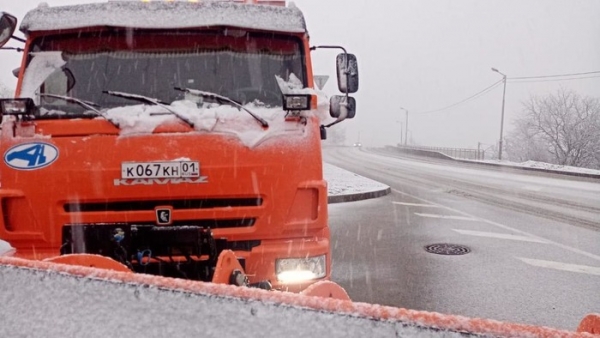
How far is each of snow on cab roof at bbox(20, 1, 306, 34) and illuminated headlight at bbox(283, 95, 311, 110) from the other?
23.8 inches

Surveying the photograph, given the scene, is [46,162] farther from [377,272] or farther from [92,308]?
[377,272]

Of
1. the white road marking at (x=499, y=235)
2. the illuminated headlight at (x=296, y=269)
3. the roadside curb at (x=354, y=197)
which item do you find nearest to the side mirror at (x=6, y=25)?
the illuminated headlight at (x=296, y=269)

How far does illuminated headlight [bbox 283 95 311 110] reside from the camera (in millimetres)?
3340

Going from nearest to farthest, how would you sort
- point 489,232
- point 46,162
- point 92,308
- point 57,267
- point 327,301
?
point 327,301, point 92,308, point 57,267, point 46,162, point 489,232

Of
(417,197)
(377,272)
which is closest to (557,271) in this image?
(377,272)

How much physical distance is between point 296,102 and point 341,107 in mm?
971

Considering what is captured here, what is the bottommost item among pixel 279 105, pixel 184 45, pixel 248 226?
pixel 248 226

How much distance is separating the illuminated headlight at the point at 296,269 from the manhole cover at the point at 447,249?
428cm

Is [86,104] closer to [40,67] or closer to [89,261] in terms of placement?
[40,67]

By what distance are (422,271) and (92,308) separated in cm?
513

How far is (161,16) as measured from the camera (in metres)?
3.61

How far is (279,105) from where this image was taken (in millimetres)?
3551

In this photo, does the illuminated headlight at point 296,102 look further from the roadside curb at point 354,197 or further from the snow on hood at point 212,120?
the roadside curb at point 354,197

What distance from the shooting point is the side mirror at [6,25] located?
3.17 m
